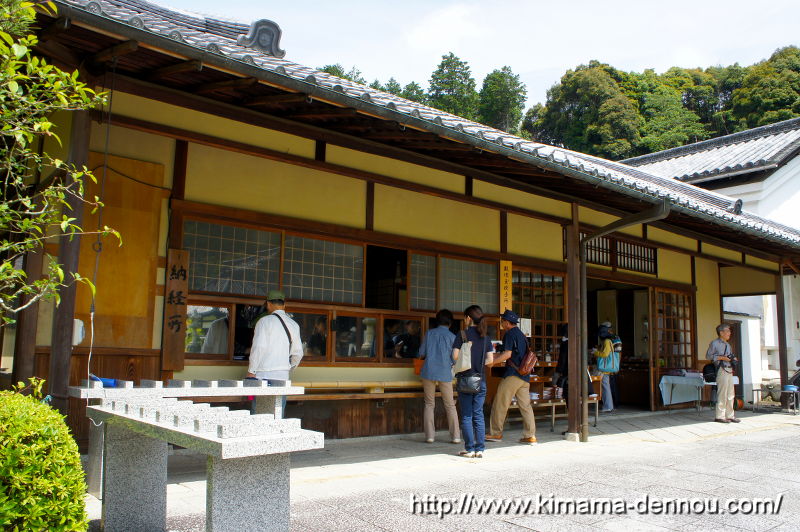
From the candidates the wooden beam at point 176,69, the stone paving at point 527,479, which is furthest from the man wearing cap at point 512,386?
the wooden beam at point 176,69

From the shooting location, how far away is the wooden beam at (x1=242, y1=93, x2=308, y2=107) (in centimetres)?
555

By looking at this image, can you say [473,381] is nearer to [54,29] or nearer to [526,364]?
[526,364]

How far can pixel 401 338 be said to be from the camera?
8.38 metres

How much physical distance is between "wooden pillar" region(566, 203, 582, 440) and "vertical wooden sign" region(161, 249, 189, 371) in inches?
196

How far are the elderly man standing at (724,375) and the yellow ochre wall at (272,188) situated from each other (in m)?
7.36

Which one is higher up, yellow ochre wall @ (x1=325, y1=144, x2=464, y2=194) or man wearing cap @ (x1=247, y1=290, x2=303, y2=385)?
yellow ochre wall @ (x1=325, y1=144, x2=464, y2=194)

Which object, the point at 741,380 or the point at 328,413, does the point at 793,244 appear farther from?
the point at 328,413

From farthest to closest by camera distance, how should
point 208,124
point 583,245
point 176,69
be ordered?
point 583,245 → point 208,124 → point 176,69

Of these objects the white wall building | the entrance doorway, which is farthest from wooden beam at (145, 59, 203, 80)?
the white wall building

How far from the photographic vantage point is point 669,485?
582cm

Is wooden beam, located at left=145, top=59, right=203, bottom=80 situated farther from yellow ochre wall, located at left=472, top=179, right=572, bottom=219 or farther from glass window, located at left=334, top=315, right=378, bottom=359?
yellow ochre wall, located at left=472, top=179, right=572, bottom=219

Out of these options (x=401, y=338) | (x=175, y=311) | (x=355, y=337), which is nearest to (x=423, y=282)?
(x=401, y=338)

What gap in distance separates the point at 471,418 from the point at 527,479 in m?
1.19

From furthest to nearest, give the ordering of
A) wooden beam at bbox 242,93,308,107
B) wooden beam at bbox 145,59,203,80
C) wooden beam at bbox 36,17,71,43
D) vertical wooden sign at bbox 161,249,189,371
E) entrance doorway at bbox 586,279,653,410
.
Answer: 1. entrance doorway at bbox 586,279,653,410
2. vertical wooden sign at bbox 161,249,189,371
3. wooden beam at bbox 242,93,308,107
4. wooden beam at bbox 145,59,203,80
5. wooden beam at bbox 36,17,71,43
